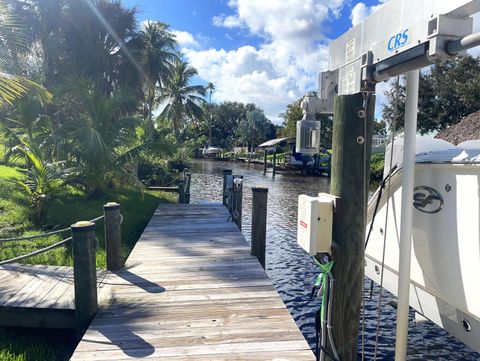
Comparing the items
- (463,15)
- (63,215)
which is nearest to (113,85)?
(63,215)

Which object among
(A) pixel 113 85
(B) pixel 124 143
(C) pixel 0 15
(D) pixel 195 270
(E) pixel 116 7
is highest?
(E) pixel 116 7

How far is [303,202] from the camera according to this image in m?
2.66

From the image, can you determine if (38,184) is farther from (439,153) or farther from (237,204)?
(439,153)

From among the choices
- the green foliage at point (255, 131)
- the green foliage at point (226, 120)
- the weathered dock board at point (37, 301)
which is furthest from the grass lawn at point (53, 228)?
the green foliage at point (226, 120)

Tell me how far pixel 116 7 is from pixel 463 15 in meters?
21.0

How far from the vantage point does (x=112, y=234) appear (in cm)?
461

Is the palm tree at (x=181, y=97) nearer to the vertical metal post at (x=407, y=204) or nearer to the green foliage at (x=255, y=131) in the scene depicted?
the green foliage at (x=255, y=131)

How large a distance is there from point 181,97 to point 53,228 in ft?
114

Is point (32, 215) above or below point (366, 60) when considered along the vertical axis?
below

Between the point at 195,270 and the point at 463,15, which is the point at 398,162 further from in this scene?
the point at 195,270

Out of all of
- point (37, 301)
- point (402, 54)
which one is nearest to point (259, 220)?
point (37, 301)

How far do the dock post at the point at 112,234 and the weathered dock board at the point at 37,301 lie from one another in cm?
34

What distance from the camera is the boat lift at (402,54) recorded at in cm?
179

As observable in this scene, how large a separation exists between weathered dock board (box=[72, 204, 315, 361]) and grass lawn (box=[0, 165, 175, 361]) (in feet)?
2.11
